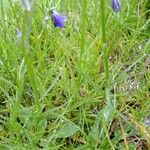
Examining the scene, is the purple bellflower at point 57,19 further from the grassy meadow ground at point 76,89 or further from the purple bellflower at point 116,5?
the purple bellflower at point 116,5

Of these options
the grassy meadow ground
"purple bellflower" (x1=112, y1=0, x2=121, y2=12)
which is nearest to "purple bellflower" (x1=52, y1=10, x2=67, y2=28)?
the grassy meadow ground

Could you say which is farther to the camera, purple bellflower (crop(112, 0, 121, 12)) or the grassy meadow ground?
purple bellflower (crop(112, 0, 121, 12))

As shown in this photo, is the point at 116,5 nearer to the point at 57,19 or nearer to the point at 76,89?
the point at 57,19

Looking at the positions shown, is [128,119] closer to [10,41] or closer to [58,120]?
[58,120]

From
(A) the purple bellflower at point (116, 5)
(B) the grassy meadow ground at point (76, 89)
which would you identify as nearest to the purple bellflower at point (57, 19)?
(B) the grassy meadow ground at point (76, 89)

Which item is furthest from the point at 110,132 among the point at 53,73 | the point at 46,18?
the point at 46,18

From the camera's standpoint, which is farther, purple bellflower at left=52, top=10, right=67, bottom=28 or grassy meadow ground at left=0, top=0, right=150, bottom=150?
purple bellflower at left=52, top=10, right=67, bottom=28

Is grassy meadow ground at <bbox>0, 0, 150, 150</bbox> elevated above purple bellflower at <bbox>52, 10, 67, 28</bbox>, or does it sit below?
below

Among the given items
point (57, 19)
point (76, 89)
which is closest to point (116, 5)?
point (57, 19)

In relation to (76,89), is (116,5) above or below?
above

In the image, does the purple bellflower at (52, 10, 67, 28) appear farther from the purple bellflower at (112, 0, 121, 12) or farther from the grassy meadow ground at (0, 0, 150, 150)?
the purple bellflower at (112, 0, 121, 12)
